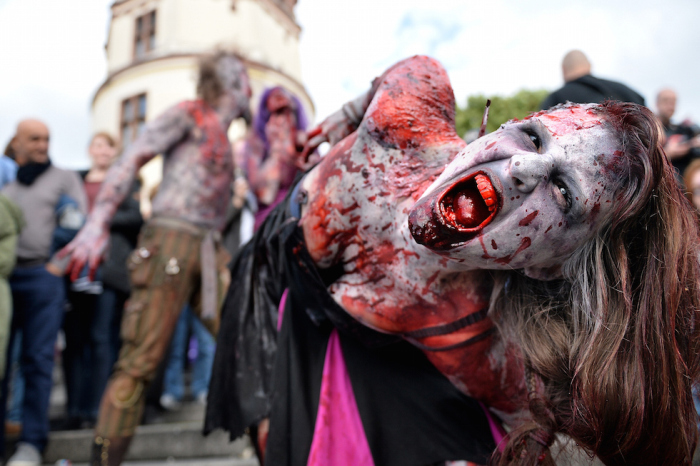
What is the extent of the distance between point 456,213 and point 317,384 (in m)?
0.70

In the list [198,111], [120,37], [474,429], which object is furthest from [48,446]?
[120,37]

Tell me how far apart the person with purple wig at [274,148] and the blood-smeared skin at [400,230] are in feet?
4.78

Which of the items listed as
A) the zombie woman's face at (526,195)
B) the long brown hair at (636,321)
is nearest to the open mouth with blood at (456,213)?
the zombie woman's face at (526,195)

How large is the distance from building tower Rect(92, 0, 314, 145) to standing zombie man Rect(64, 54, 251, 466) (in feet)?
40.0

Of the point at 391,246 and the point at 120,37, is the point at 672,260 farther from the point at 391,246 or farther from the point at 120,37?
the point at 120,37

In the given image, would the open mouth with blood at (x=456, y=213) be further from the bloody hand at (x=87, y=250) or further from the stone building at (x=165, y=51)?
the stone building at (x=165, y=51)

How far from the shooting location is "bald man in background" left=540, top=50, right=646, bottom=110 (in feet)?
9.20

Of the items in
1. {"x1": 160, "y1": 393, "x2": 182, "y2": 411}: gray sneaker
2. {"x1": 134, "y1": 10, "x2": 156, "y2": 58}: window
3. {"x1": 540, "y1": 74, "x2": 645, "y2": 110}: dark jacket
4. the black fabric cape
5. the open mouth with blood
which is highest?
{"x1": 134, "y1": 10, "x2": 156, "y2": 58}: window

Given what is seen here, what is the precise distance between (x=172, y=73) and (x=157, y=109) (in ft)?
3.75

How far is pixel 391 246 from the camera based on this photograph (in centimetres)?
129

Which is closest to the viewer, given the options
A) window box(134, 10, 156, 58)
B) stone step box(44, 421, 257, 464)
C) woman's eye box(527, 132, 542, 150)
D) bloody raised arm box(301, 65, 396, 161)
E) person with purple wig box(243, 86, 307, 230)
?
woman's eye box(527, 132, 542, 150)

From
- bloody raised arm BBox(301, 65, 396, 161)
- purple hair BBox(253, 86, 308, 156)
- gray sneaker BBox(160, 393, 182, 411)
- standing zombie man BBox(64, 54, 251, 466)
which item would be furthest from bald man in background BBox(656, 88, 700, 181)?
gray sneaker BBox(160, 393, 182, 411)

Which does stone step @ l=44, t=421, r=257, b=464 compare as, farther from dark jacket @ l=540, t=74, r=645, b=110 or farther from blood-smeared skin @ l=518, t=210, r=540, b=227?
dark jacket @ l=540, t=74, r=645, b=110

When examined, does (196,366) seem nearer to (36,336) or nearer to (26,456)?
(36,336)
